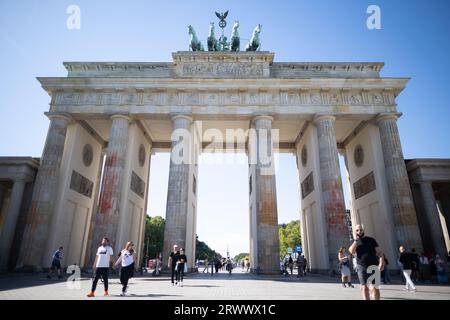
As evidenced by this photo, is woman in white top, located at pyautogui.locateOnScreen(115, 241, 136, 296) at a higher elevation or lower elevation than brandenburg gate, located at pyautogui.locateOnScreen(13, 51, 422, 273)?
lower

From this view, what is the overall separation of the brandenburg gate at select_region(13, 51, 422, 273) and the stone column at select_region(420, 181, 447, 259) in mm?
1898

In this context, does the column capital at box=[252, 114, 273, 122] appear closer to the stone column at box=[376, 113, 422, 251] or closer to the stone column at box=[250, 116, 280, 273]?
the stone column at box=[250, 116, 280, 273]

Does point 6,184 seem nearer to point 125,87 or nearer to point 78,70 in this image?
point 78,70

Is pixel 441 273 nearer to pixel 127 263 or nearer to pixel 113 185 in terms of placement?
pixel 127 263

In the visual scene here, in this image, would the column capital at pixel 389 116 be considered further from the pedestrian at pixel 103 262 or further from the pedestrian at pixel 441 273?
the pedestrian at pixel 103 262

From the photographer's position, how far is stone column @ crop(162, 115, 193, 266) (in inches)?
779

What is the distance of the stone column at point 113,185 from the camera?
64.5 feet

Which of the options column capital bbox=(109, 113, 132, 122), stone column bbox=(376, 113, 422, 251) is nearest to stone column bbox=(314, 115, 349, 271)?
stone column bbox=(376, 113, 422, 251)

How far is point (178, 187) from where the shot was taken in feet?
68.5

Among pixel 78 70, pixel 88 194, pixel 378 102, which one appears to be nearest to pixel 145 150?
pixel 88 194

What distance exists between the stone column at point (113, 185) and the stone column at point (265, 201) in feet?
34.4

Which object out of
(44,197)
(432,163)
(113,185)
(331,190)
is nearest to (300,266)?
(331,190)

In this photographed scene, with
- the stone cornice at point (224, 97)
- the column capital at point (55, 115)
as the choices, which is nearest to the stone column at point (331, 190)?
the stone cornice at point (224, 97)
